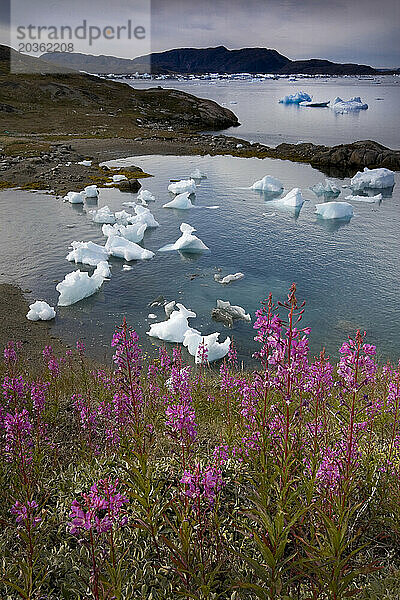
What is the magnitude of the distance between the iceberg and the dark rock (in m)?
11.0

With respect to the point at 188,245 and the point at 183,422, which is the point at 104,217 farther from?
the point at 183,422

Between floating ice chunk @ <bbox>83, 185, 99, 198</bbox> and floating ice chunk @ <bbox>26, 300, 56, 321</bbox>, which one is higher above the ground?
floating ice chunk @ <bbox>83, 185, 99, 198</bbox>

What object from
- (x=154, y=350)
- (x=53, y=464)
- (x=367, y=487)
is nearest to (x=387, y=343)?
(x=154, y=350)

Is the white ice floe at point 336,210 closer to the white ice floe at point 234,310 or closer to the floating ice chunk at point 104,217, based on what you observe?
the floating ice chunk at point 104,217

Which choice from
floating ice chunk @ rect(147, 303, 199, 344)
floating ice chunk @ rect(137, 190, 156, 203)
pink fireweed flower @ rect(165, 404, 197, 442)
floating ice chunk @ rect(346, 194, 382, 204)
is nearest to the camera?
pink fireweed flower @ rect(165, 404, 197, 442)

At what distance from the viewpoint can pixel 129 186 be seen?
1097 inches

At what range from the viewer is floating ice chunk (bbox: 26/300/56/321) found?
1343cm

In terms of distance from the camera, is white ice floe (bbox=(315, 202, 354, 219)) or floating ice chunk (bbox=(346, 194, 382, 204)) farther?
floating ice chunk (bbox=(346, 194, 382, 204))

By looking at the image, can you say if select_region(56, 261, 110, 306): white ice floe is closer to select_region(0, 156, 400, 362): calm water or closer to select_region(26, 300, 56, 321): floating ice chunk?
select_region(0, 156, 400, 362): calm water

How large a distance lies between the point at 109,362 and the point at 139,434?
7.96m

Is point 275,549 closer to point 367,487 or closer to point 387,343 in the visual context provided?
point 367,487

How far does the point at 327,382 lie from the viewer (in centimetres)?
399

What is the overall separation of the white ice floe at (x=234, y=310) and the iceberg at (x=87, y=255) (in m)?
5.52

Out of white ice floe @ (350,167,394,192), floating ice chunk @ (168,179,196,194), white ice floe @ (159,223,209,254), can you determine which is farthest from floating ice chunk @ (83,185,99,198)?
white ice floe @ (350,167,394,192)
